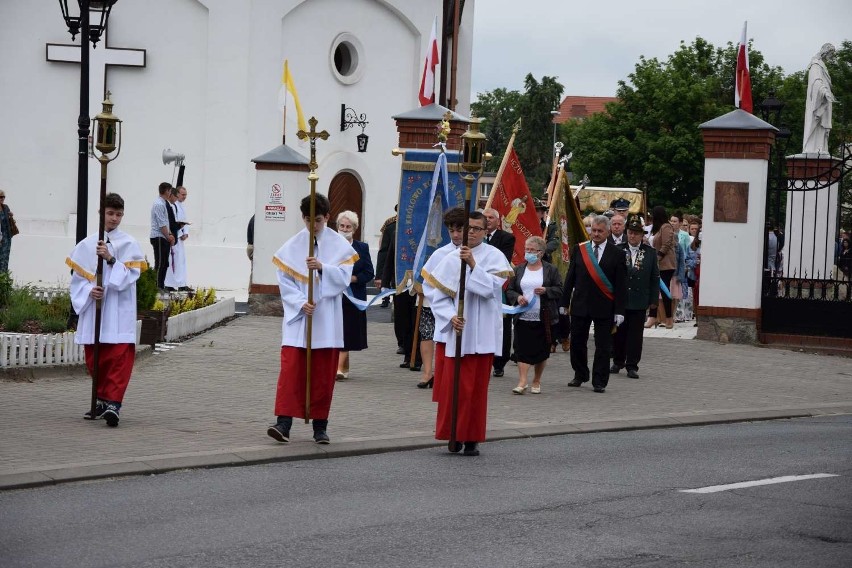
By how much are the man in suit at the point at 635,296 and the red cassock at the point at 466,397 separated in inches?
230

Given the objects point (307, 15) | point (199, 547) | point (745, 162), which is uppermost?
point (307, 15)

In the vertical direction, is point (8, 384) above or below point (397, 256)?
below

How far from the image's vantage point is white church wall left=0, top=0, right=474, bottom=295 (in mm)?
27562

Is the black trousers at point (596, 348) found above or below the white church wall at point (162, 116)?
below

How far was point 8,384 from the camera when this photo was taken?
13.1 meters

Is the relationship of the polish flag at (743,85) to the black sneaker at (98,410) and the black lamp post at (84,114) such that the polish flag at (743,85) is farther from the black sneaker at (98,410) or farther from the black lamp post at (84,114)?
the black sneaker at (98,410)

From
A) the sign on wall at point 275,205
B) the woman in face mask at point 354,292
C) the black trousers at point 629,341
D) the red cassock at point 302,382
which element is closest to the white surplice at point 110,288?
the red cassock at point 302,382

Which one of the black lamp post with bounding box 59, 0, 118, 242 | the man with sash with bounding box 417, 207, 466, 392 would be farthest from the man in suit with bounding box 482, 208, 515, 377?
the black lamp post with bounding box 59, 0, 118, 242

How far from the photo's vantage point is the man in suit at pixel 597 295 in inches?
589

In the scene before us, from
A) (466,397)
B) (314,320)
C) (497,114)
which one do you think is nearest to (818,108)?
(466,397)

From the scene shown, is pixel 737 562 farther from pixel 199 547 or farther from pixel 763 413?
pixel 763 413

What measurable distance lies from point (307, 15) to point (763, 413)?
57.8 ft

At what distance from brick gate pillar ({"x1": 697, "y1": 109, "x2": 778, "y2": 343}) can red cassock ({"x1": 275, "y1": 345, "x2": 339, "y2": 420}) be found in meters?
10.8

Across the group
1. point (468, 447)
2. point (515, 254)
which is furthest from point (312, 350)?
point (515, 254)
